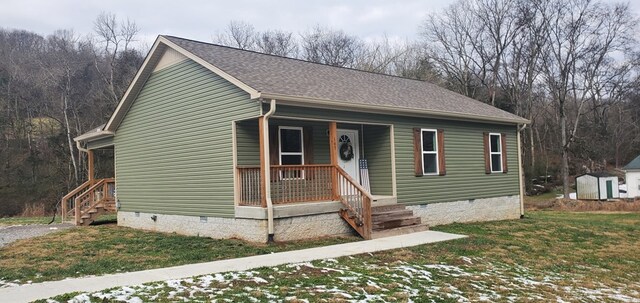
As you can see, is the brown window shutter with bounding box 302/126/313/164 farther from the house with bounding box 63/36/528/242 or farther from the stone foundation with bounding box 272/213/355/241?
the stone foundation with bounding box 272/213/355/241

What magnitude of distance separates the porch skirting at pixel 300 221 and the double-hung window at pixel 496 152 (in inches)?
39.6

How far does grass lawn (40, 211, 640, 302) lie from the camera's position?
20.5 feet

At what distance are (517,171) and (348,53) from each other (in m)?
27.2

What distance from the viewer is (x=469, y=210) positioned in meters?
15.7

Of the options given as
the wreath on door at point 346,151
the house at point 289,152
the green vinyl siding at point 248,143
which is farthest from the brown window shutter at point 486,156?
the green vinyl siding at point 248,143

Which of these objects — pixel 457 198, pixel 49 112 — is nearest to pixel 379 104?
pixel 457 198

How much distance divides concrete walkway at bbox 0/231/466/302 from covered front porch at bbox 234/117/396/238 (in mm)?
1187

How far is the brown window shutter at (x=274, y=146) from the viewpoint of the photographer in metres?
Answer: 11.9

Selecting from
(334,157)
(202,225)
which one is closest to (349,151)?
(334,157)

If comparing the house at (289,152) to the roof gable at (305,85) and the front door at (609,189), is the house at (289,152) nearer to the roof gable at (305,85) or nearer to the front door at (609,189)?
the roof gable at (305,85)

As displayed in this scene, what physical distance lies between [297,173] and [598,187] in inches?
1088

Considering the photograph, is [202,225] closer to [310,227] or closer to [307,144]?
[310,227]

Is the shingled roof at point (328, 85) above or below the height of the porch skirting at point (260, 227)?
above

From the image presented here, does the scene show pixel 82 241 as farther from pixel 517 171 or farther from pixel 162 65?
pixel 517 171
